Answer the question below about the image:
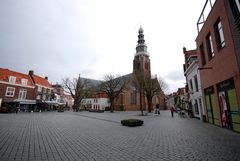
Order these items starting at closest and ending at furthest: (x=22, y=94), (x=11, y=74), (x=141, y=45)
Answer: (x=11, y=74) < (x=22, y=94) < (x=141, y=45)

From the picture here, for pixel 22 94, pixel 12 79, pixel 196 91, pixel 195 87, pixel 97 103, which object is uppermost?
pixel 12 79

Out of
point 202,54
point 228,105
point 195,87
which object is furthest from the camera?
point 195,87

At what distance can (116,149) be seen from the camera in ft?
20.4

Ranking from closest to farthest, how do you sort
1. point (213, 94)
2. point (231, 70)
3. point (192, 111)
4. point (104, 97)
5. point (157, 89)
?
point (231, 70), point (213, 94), point (192, 111), point (157, 89), point (104, 97)

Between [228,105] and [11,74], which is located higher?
[11,74]

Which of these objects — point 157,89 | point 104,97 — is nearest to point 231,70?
point 157,89

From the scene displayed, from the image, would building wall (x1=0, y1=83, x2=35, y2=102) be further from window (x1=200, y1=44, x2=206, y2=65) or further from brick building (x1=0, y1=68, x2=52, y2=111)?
window (x1=200, y1=44, x2=206, y2=65)

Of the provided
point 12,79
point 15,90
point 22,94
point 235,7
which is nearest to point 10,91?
point 15,90

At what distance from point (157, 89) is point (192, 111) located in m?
11.8

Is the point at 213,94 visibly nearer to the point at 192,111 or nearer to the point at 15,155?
the point at 192,111

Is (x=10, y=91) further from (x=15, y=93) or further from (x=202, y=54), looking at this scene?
(x=202, y=54)

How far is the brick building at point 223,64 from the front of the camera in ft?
29.4

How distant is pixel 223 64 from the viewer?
10766mm

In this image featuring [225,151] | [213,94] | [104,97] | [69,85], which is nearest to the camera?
[225,151]
